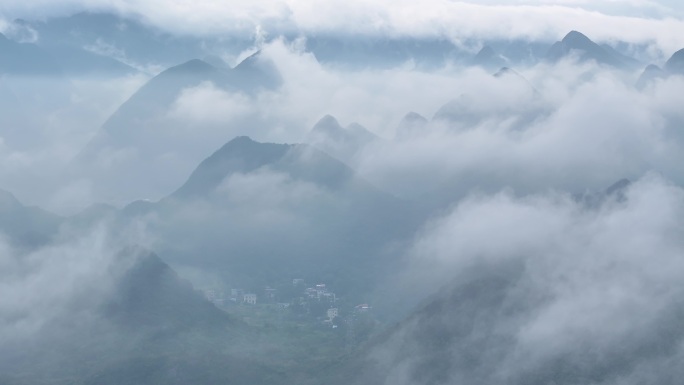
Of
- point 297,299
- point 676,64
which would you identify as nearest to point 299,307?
point 297,299

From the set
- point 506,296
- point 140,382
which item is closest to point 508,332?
point 506,296

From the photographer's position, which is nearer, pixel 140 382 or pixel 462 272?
pixel 140 382

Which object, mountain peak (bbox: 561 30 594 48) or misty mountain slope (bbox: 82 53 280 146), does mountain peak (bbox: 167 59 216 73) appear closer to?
misty mountain slope (bbox: 82 53 280 146)

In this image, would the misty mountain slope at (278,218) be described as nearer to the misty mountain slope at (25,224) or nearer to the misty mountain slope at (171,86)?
the misty mountain slope at (25,224)

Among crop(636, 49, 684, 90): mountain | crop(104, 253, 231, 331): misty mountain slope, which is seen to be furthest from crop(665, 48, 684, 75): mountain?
crop(104, 253, 231, 331): misty mountain slope

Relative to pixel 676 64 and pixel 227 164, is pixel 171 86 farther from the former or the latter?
pixel 676 64

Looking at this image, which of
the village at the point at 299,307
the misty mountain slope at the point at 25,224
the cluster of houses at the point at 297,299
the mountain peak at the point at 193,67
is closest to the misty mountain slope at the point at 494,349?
the village at the point at 299,307

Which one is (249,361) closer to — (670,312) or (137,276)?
(137,276)
